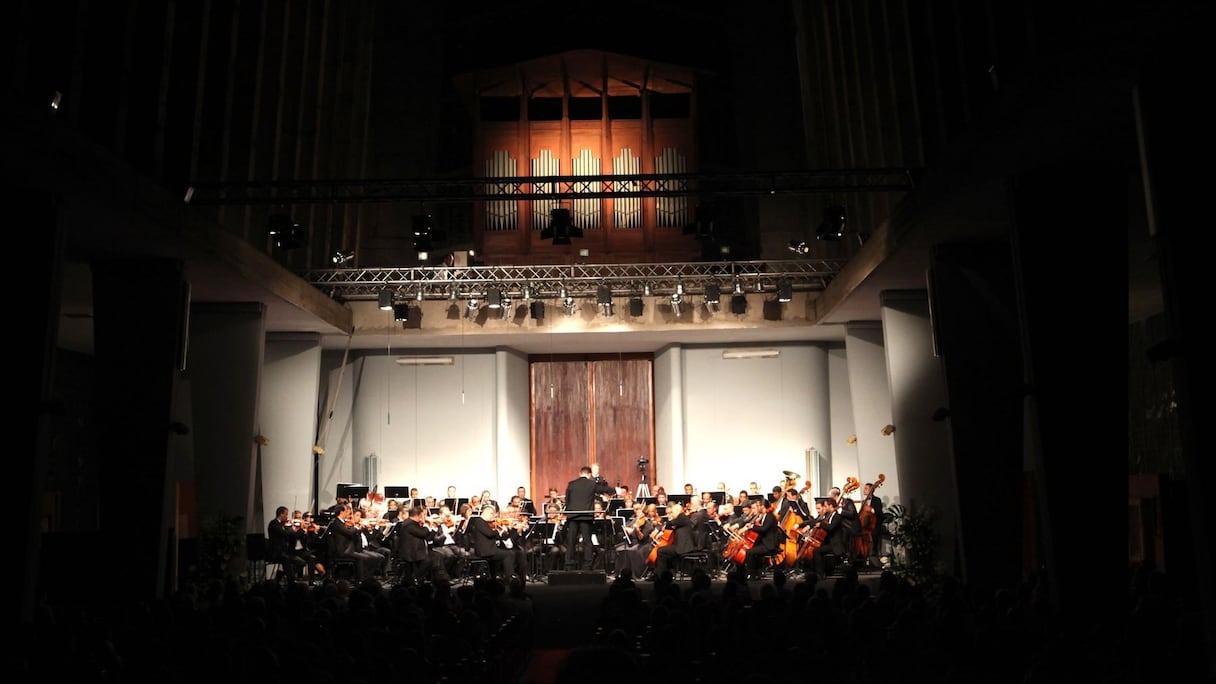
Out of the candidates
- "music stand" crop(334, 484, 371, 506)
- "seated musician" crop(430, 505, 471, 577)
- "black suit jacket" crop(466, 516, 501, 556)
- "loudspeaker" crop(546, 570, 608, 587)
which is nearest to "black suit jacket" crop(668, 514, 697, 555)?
"loudspeaker" crop(546, 570, 608, 587)

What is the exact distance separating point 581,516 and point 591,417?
7152mm

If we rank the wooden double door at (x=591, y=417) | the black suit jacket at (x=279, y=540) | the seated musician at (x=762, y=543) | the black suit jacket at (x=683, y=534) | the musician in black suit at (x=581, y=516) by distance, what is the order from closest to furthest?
the black suit jacket at (x=279, y=540) → the seated musician at (x=762, y=543) → the black suit jacket at (x=683, y=534) → the musician in black suit at (x=581, y=516) → the wooden double door at (x=591, y=417)

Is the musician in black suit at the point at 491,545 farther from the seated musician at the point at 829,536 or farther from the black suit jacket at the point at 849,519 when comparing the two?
the black suit jacket at the point at 849,519

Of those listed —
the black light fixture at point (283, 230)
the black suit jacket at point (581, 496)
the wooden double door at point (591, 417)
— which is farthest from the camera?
the wooden double door at point (591, 417)

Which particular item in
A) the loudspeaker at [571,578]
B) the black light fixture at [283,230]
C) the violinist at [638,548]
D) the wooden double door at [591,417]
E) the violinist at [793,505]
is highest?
the black light fixture at [283,230]

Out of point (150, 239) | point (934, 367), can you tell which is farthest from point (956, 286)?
point (150, 239)

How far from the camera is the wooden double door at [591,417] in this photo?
2470 centimetres

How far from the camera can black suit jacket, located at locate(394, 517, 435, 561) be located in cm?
1650

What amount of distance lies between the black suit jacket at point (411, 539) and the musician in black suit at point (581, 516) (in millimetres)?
2457

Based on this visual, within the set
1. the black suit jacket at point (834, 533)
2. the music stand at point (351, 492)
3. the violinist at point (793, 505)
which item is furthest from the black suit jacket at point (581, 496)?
the black suit jacket at point (834, 533)

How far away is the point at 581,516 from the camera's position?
17859 millimetres

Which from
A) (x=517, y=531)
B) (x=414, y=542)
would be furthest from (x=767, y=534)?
(x=414, y=542)

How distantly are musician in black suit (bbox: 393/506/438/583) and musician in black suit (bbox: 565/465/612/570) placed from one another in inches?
91.5

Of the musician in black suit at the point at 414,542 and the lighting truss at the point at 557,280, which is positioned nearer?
the musician in black suit at the point at 414,542
